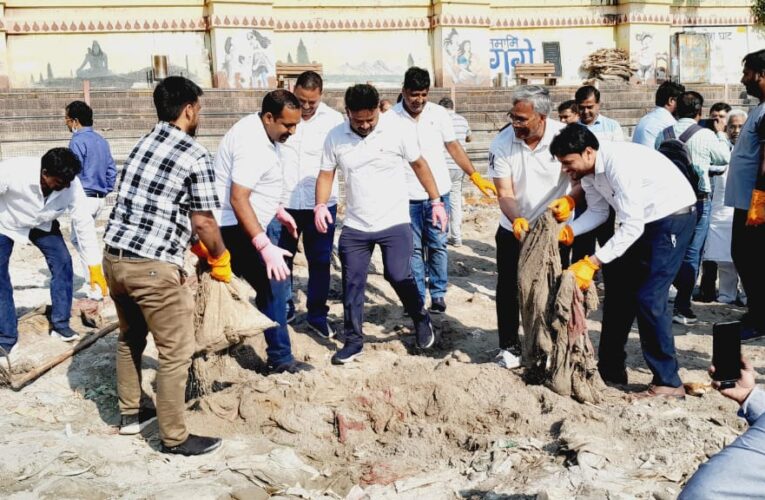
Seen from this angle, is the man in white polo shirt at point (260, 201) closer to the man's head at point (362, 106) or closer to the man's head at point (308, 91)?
the man's head at point (362, 106)

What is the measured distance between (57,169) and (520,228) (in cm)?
340

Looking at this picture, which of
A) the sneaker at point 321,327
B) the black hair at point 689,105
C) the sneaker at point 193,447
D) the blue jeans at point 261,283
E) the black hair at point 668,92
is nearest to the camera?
the sneaker at point 193,447

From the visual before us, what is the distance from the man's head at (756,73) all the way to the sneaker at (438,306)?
3.13 metres

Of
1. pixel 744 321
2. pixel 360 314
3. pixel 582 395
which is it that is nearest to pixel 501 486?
pixel 582 395

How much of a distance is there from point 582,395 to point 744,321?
1573 mm

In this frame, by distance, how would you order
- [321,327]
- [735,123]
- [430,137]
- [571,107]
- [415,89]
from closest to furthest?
[321,327] → [415,89] → [430,137] → [735,123] → [571,107]

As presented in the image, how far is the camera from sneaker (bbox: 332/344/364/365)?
5824 millimetres

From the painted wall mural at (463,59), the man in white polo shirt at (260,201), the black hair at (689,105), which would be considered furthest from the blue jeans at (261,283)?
the painted wall mural at (463,59)

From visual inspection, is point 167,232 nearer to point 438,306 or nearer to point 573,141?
point 573,141

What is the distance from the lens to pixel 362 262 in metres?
5.82

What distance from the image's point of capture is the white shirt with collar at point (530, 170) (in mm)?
5371

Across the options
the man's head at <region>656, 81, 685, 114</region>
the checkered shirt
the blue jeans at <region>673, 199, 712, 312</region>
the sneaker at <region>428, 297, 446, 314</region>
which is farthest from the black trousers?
the checkered shirt

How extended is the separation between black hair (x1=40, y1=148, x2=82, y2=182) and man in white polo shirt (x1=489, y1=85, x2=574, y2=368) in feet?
10.2

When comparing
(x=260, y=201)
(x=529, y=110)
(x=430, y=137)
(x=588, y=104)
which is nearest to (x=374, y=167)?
(x=260, y=201)
